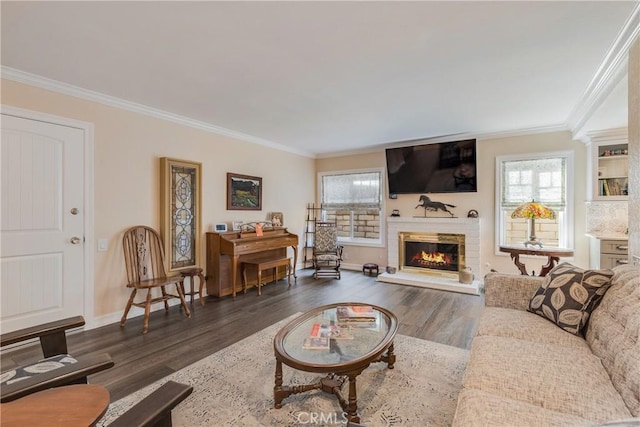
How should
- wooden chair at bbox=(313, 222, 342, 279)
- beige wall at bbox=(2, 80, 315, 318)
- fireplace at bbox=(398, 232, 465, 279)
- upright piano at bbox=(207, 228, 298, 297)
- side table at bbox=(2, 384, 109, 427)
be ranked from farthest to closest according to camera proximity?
wooden chair at bbox=(313, 222, 342, 279), fireplace at bbox=(398, 232, 465, 279), upright piano at bbox=(207, 228, 298, 297), beige wall at bbox=(2, 80, 315, 318), side table at bbox=(2, 384, 109, 427)

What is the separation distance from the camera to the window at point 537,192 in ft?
14.2

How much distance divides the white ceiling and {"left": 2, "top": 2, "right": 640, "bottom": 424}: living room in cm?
10

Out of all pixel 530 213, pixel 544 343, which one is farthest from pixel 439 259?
pixel 544 343

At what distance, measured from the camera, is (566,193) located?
14.1ft

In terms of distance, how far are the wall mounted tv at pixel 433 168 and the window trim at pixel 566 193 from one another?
0.35 metres

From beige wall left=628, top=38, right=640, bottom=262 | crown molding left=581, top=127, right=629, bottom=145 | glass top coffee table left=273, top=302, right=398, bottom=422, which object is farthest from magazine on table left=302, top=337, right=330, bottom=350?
crown molding left=581, top=127, right=629, bottom=145

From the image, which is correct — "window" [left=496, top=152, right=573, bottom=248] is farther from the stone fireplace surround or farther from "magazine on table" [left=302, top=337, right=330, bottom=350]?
"magazine on table" [left=302, top=337, right=330, bottom=350]

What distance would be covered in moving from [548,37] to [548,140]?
2.89 metres

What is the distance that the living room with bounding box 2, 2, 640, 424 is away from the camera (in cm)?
266

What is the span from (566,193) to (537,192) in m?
0.35

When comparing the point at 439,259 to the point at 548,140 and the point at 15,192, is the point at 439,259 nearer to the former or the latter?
the point at 548,140

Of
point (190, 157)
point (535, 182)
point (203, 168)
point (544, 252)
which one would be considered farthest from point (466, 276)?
point (190, 157)

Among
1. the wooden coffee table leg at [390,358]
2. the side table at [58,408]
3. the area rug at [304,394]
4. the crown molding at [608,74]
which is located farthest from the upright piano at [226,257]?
the crown molding at [608,74]

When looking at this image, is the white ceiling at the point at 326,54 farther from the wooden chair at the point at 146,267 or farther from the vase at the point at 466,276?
the vase at the point at 466,276
